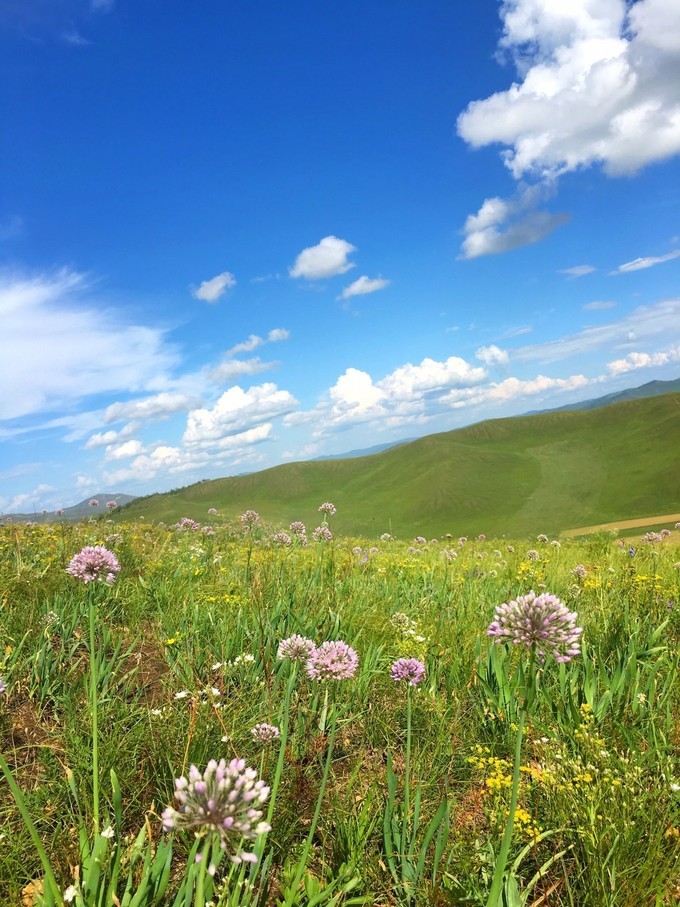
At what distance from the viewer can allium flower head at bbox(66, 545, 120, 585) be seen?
2.75 metres

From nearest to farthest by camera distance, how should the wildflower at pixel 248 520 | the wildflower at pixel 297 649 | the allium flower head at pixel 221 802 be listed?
the allium flower head at pixel 221 802 < the wildflower at pixel 297 649 < the wildflower at pixel 248 520

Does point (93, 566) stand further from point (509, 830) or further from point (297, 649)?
point (509, 830)

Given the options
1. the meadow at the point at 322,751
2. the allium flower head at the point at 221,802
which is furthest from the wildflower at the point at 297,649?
the allium flower head at the point at 221,802

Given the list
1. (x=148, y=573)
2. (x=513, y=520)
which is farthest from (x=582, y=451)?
(x=148, y=573)

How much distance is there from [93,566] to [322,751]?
5.84ft

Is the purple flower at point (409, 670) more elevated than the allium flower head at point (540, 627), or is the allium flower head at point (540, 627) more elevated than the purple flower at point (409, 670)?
the allium flower head at point (540, 627)

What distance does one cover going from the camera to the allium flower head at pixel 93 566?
275cm

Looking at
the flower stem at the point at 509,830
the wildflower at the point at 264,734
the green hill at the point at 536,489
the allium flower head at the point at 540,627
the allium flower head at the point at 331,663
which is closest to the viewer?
the flower stem at the point at 509,830

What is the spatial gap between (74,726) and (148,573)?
3.21 meters

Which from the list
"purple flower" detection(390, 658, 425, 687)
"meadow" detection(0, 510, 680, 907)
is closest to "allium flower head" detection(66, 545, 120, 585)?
"meadow" detection(0, 510, 680, 907)

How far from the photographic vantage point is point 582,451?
7431 inches

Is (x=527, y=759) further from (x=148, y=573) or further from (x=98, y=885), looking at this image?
(x=148, y=573)

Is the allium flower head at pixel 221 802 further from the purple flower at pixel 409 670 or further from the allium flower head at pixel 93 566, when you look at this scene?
the purple flower at pixel 409 670

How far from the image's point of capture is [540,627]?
2.22 m
